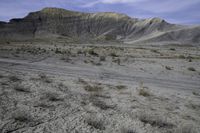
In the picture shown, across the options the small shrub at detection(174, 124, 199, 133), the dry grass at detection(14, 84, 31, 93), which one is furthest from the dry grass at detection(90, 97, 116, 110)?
the dry grass at detection(14, 84, 31, 93)

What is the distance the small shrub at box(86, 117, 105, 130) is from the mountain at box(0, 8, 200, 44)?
127 m

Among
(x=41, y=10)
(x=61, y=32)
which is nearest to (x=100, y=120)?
(x=61, y=32)

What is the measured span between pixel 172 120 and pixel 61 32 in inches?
5774

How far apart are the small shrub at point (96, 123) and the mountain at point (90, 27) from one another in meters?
127

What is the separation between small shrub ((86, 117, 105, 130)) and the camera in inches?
284

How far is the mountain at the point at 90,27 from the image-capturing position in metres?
138

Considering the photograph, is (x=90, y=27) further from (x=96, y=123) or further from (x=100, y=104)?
(x=96, y=123)

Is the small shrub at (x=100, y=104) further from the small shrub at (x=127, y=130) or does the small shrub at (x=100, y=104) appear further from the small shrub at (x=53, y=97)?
the small shrub at (x=127, y=130)

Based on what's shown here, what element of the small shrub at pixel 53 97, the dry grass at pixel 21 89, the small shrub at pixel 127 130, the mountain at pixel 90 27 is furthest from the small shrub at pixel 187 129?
the mountain at pixel 90 27

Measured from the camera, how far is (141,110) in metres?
9.06

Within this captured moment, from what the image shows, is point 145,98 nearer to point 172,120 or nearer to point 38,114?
point 172,120

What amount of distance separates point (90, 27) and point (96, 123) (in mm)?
155502

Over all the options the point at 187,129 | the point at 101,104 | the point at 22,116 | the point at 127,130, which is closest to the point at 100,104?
the point at 101,104

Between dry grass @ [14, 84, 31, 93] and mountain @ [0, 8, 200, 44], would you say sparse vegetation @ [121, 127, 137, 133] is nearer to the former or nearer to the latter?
dry grass @ [14, 84, 31, 93]
